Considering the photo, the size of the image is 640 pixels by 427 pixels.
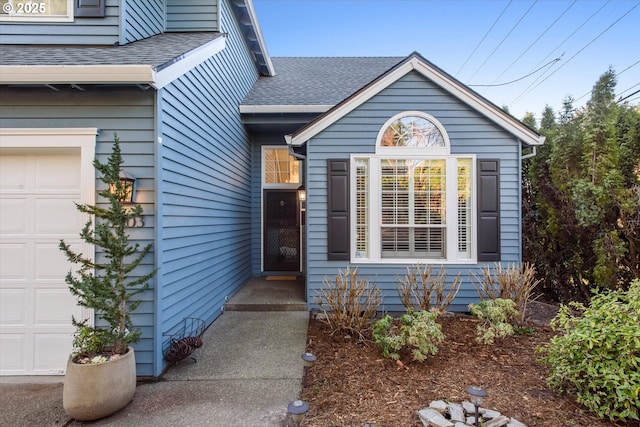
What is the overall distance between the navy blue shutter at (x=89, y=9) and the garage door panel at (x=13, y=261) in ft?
9.16

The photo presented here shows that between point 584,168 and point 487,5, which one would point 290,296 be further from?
point 487,5

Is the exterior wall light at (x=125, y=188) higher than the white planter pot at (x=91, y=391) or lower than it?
higher

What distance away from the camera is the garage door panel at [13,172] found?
299 centimetres

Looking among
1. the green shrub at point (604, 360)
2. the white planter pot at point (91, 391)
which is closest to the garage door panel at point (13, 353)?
the white planter pot at point (91, 391)

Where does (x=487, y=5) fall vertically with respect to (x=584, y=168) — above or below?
above

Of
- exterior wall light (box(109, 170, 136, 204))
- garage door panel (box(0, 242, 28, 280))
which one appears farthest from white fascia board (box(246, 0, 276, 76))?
garage door panel (box(0, 242, 28, 280))

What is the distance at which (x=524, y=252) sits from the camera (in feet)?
18.2

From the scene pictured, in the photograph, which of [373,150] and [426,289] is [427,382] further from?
[373,150]

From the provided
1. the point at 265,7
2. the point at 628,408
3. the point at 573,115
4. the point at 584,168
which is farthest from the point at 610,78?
the point at 265,7

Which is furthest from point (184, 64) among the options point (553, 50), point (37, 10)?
point (553, 50)

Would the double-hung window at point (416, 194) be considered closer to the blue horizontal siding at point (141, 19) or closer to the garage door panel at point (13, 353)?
the blue horizontal siding at point (141, 19)

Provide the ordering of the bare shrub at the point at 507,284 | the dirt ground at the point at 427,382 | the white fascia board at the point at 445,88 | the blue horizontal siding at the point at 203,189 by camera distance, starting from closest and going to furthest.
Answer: the dirt ground at the point at 427,382, the blue horizontal siding at the point at 203,189, the bare shrub at the point at 507,284, the white fascia board at the point at 445,88

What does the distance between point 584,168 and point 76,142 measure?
6.90 metres

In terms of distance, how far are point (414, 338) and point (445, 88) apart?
148 inches
